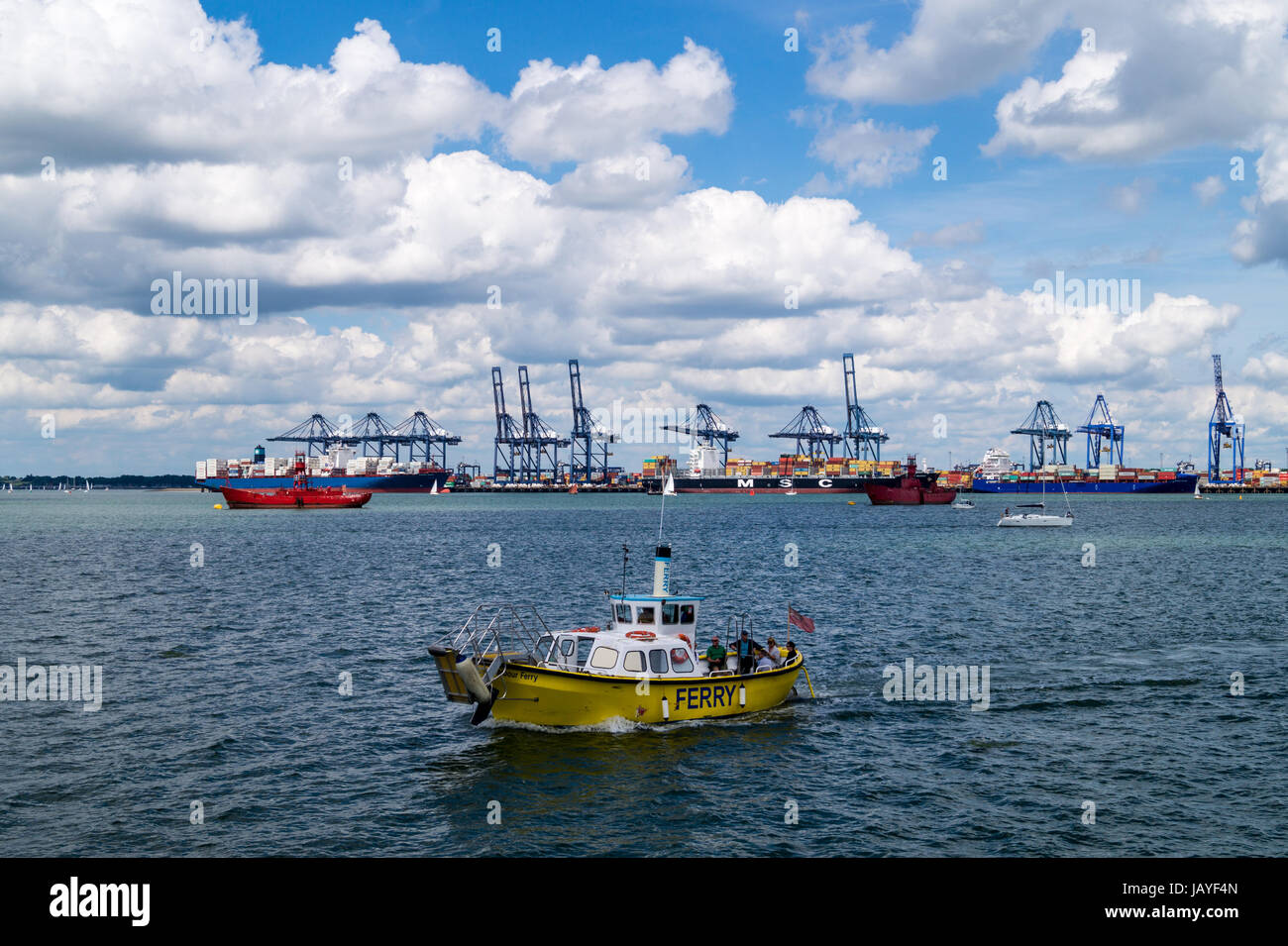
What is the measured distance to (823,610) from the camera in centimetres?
5050

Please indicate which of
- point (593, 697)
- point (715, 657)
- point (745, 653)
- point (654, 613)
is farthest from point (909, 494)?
point (593, 697)

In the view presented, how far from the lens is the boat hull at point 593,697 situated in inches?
991

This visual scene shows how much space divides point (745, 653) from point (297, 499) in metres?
159

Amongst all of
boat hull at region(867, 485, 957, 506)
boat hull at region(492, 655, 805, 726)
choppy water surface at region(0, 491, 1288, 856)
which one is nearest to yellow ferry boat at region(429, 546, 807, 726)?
boat hull at region(492, 655, 805, 726)

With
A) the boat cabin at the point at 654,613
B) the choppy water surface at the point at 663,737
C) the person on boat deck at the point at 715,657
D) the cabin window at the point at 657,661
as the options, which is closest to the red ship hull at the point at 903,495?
the choppy water surface at the point at 663,737

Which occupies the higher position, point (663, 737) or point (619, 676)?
point (619, 676)

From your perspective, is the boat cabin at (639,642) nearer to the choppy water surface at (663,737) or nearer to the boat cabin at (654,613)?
the boat cabin at (654,613)

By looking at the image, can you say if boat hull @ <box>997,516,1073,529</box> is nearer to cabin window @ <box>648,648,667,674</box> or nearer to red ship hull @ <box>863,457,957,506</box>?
red ship hull @ <box>863,457,957,506</box>

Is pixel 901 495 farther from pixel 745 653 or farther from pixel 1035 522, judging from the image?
pixel 745 653

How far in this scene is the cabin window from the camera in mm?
26094

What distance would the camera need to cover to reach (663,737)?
84.0 ft

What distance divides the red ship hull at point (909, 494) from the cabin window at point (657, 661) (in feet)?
561
